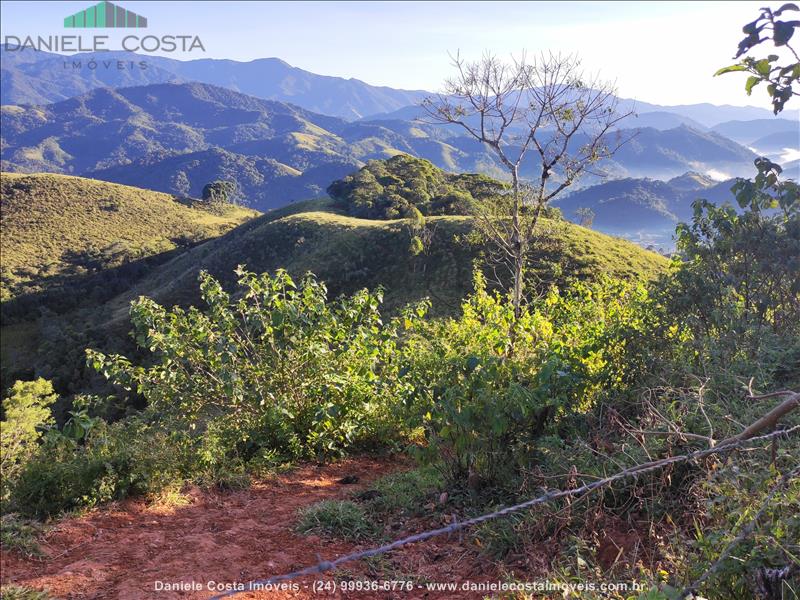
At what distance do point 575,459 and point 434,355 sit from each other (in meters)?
1.85

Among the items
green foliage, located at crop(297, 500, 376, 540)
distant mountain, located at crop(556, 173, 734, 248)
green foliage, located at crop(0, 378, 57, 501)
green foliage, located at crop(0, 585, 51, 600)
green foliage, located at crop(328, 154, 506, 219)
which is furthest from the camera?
distant mountain, located at crop(556, 173, 734, 248)

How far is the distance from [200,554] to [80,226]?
3009 inches

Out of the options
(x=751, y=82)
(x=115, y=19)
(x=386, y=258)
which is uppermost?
(x=115, y=19)

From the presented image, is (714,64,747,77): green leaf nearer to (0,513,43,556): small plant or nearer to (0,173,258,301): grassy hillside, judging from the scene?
(0,513,43,556): small plant

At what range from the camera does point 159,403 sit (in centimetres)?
591

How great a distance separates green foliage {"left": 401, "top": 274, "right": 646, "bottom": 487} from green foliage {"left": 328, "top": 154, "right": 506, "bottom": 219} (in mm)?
35926

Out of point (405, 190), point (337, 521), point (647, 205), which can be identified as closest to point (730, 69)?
point (337, 521)

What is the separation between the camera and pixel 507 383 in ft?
15.0

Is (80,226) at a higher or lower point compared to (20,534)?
lower

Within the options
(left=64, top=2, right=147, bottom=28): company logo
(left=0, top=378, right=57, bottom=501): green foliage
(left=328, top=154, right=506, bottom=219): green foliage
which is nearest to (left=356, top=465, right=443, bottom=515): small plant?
(left=0, top=378, right=57, bottom=501): green foliage

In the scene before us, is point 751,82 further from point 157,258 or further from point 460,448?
point 157,258

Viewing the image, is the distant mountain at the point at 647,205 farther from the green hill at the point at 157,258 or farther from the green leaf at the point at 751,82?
the green leaf at the point at 751,82

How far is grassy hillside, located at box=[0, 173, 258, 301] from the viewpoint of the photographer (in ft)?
184

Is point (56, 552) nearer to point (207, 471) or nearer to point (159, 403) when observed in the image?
point (207, 471)
